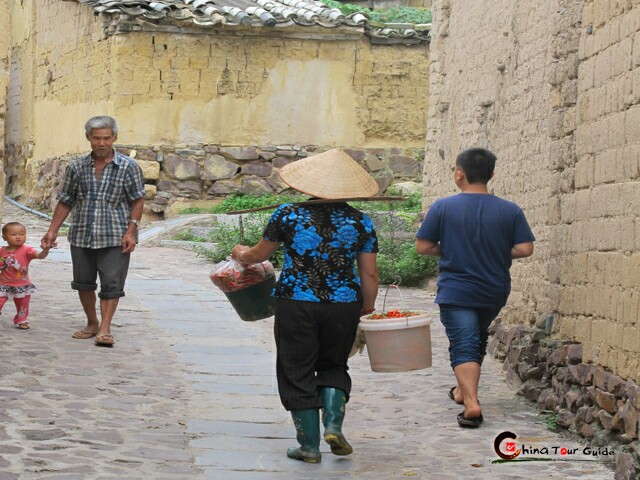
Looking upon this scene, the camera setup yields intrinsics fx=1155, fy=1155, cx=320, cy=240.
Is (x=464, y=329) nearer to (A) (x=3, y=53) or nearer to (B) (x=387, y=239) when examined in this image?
(A) (x=3, y=53)

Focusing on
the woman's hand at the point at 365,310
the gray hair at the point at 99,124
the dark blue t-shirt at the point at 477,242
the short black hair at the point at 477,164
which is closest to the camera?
the woman's hand at the point at 365,310

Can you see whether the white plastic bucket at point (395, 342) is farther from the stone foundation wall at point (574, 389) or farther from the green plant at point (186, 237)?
the green plant at point (186, 237)

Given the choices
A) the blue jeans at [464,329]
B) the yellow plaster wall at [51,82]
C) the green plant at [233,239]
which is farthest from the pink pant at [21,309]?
the yellow plaster wall at [51,82]

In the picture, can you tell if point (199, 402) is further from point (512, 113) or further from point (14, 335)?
point (512, 113)

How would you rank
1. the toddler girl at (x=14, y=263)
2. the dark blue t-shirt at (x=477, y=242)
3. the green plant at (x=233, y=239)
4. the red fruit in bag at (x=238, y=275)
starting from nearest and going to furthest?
the red fruit in bag at (x=238, y=275)
the dark blue t-shirt at (x=477, y=242)
the toddler girl at (x=14, y=263)
the green plant at (x=233, y=239)

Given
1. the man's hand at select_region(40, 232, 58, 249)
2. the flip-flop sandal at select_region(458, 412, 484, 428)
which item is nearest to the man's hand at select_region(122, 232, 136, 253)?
the man's hand at select_region(40, 232, 58, 249)

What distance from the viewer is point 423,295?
12.2 m

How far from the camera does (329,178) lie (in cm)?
581

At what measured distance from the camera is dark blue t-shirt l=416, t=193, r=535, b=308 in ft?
21.2

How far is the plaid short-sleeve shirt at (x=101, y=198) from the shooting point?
27.0ft

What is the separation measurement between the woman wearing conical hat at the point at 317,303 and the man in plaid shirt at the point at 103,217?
109 inches

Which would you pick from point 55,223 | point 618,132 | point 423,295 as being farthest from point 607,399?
point 423,295

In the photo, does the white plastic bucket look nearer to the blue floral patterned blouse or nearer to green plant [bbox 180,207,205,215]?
the blue floral patterned blouse

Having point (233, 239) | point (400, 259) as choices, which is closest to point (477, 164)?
point (400, 259)
